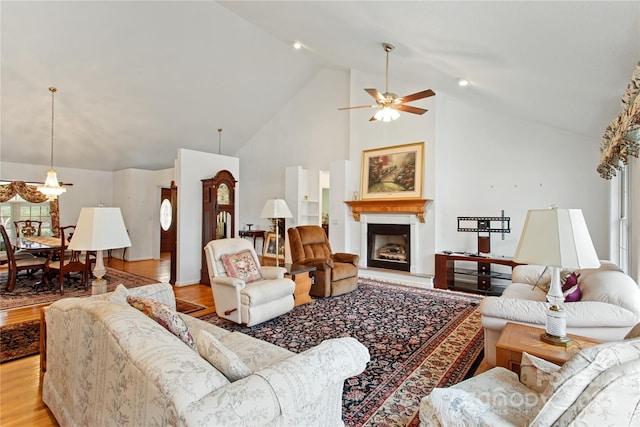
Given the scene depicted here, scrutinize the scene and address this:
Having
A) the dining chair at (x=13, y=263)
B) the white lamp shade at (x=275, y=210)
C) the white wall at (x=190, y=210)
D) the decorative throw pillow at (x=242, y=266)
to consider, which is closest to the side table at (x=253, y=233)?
the white wall at (x=190, y=210)

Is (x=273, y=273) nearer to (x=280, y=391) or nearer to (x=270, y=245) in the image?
(x=280, y=391)

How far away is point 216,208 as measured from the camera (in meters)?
5.57

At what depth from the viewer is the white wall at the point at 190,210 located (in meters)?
5.45

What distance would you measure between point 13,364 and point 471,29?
481 cm

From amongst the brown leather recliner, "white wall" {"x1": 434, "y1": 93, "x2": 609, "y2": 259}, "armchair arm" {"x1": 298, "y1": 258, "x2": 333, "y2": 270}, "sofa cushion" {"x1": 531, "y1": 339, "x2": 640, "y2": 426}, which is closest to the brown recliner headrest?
the brown leather recliner

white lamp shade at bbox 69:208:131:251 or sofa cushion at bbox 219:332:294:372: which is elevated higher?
white lamp shade at bbox 69:208:131:251

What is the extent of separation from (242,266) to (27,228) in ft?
22.2

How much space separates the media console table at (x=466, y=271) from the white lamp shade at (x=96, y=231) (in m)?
4.59

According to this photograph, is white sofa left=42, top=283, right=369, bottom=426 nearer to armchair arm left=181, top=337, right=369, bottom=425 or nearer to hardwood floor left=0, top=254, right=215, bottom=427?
armchair arm left=181, top=337, right=369, bottom=425

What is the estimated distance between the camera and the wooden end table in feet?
5.66

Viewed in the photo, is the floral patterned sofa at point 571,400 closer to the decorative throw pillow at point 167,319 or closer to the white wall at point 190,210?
the decorative throw pillow at point 167,319

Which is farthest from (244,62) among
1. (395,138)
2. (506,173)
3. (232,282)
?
(506,173)

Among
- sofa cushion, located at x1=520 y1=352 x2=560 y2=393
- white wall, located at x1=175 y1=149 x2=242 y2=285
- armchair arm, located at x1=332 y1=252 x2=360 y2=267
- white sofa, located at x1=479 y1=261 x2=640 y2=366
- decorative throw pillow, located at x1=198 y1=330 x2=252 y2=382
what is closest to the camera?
decorative throw pillow, located at x1=198 y1=330 x2=252 y2=382

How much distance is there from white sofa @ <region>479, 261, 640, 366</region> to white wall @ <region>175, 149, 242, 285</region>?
15.7 feet
